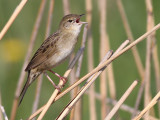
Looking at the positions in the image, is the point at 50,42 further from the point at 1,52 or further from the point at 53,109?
the point at 1,52

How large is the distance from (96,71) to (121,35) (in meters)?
2.56

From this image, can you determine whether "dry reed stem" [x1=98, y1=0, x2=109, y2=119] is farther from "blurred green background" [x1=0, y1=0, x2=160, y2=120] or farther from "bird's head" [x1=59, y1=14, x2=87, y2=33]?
"blurred green background" [x1=0, y1=0, x2=160, y2=120]

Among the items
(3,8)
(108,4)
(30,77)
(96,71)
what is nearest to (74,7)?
(108,4)

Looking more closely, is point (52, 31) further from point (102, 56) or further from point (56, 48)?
point (102, 56)

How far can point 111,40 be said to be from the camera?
5.46 meters

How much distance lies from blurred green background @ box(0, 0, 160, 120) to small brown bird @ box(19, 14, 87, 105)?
0.65 meters

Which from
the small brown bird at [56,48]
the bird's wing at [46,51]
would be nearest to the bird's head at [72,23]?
the small brown bird at [56,48]

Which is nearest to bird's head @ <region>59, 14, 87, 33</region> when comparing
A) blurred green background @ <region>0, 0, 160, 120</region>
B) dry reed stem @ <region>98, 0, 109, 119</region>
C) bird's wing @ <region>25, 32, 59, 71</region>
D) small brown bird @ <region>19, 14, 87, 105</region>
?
small brown bird @ <region>19, 14, 87, 105</region>

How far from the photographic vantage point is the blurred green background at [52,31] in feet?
15.7

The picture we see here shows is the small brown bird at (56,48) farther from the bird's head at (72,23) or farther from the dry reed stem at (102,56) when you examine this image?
the dry reed stem at (102,56)

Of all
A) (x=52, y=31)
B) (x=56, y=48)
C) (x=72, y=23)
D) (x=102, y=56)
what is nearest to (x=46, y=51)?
(x=56, y=48)

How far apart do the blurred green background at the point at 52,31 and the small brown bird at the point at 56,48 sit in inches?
25.7

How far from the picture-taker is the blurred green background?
4781mm

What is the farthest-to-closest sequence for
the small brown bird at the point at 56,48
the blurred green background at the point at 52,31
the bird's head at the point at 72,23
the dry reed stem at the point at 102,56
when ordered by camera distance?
the blurred green background at the point at 52,31 → the bird's head at the point at 72,23 → the small brown bird at the point at 56,48 → the dry reed stem at the point at 102,56
